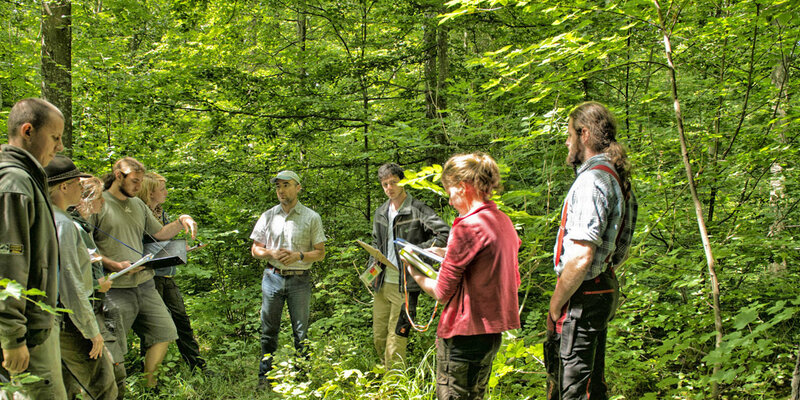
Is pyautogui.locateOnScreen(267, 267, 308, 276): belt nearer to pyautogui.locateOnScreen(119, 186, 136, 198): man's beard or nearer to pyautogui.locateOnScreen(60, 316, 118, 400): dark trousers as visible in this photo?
pyautogui.locateOnScreen(119, 186, 136, 198): man's beard

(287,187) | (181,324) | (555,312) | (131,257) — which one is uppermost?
(287,187)

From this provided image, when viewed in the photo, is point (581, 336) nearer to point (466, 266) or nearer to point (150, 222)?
point (466, 266)

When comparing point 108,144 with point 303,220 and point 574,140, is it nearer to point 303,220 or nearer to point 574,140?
point 303,220

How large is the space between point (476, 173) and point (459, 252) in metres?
0.45

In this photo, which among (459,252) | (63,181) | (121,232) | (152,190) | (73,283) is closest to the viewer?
(459,252)

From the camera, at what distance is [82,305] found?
275 cm

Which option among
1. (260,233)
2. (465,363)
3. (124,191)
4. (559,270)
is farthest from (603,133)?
(124,191)

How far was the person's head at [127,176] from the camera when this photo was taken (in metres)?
4.20

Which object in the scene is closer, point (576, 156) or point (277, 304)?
point (576, 156)

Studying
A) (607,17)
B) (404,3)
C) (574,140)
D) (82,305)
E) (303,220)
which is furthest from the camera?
(404,3)

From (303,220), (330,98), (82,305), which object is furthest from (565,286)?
(330,98)

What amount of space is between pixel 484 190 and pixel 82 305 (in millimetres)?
2475

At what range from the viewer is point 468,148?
5738 mm

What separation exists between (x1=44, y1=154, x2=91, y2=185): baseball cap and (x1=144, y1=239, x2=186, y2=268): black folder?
1.36 meters
